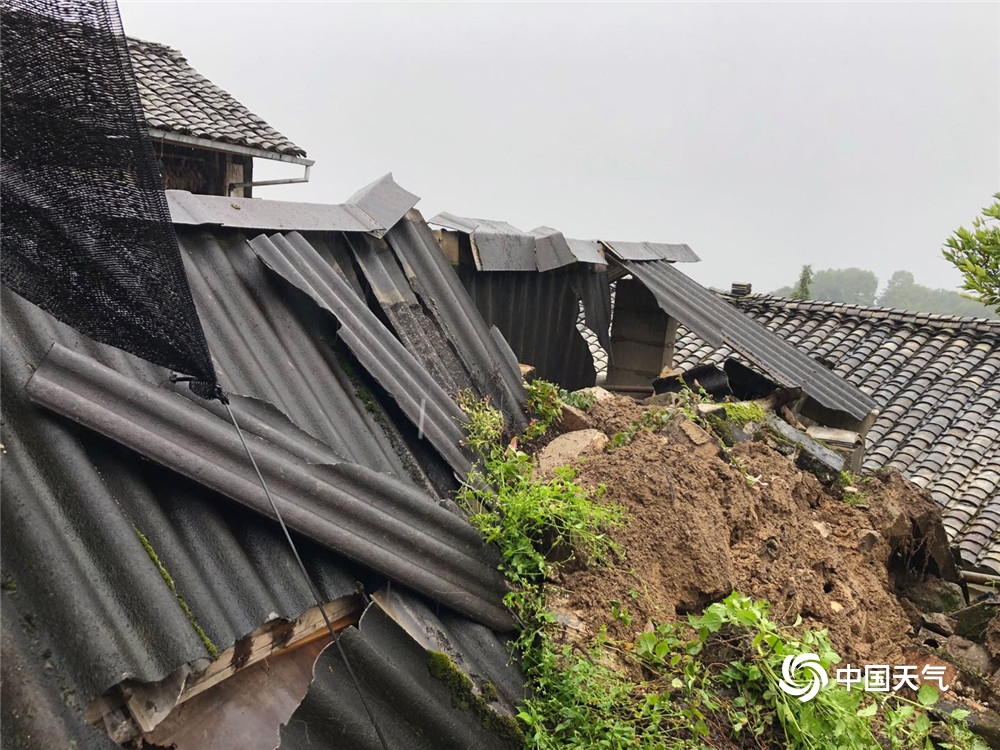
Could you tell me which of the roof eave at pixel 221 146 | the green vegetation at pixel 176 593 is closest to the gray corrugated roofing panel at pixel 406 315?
the green vegetation at pixel 176 593

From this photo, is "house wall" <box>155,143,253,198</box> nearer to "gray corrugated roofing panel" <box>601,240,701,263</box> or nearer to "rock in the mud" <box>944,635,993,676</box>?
"gray corrugated roofing panel" <box>601,240,701,263</box>

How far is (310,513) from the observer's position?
2.23m

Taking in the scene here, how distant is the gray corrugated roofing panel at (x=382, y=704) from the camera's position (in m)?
1.89

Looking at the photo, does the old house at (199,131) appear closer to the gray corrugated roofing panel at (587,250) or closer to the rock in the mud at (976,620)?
the gray corrugated roofing panel at (587,250)

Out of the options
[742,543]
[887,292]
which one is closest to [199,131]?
[742,543]

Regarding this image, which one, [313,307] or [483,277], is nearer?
[313,307]

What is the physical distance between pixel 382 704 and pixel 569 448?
5.60 ft

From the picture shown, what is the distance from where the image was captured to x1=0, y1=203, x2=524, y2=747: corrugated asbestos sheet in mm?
1617

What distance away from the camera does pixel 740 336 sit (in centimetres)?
597

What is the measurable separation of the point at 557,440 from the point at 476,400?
0.49 meters

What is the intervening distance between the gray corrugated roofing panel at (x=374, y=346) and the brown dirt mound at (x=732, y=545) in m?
0.66

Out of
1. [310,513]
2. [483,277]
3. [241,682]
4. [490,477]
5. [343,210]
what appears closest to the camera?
[241,682]

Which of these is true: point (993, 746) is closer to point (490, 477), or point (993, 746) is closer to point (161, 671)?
point (490, 477)

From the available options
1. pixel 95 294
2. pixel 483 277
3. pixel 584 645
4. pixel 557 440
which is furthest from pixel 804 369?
pixel 95 294
